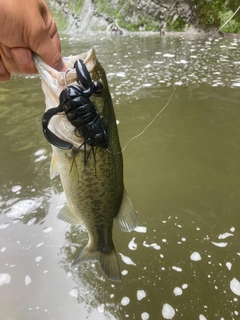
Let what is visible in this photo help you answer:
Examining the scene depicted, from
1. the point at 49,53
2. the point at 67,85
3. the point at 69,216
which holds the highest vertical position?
the point at 49,53

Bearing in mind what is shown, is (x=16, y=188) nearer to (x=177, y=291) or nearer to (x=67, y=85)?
(x=177, y=291)

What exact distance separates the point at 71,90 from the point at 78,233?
6.10 feet

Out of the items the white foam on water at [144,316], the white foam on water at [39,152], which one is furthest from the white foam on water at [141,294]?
the white foam on water at [39,152]

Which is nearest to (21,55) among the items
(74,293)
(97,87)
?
(97,87)

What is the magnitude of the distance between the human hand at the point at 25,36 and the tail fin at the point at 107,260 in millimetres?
1298

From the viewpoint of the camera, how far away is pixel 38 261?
114 inches

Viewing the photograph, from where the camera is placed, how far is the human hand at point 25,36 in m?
1.56

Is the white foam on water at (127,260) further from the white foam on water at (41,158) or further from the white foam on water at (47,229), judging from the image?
the white foam on water at (41,158)

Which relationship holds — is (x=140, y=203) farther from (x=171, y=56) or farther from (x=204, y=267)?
(x=171, y=56)

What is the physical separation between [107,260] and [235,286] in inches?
43.4

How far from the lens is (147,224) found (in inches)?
127

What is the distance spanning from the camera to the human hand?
1563mm

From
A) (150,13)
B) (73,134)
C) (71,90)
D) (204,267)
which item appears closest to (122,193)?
(73,134)

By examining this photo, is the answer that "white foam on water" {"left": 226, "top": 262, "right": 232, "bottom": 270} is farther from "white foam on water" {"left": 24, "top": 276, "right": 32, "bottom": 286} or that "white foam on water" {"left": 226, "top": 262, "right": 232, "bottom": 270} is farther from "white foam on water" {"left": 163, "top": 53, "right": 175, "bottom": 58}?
"white foam on water" {"left": 163, "top": 53, "right": 175, "bottom": 58}
